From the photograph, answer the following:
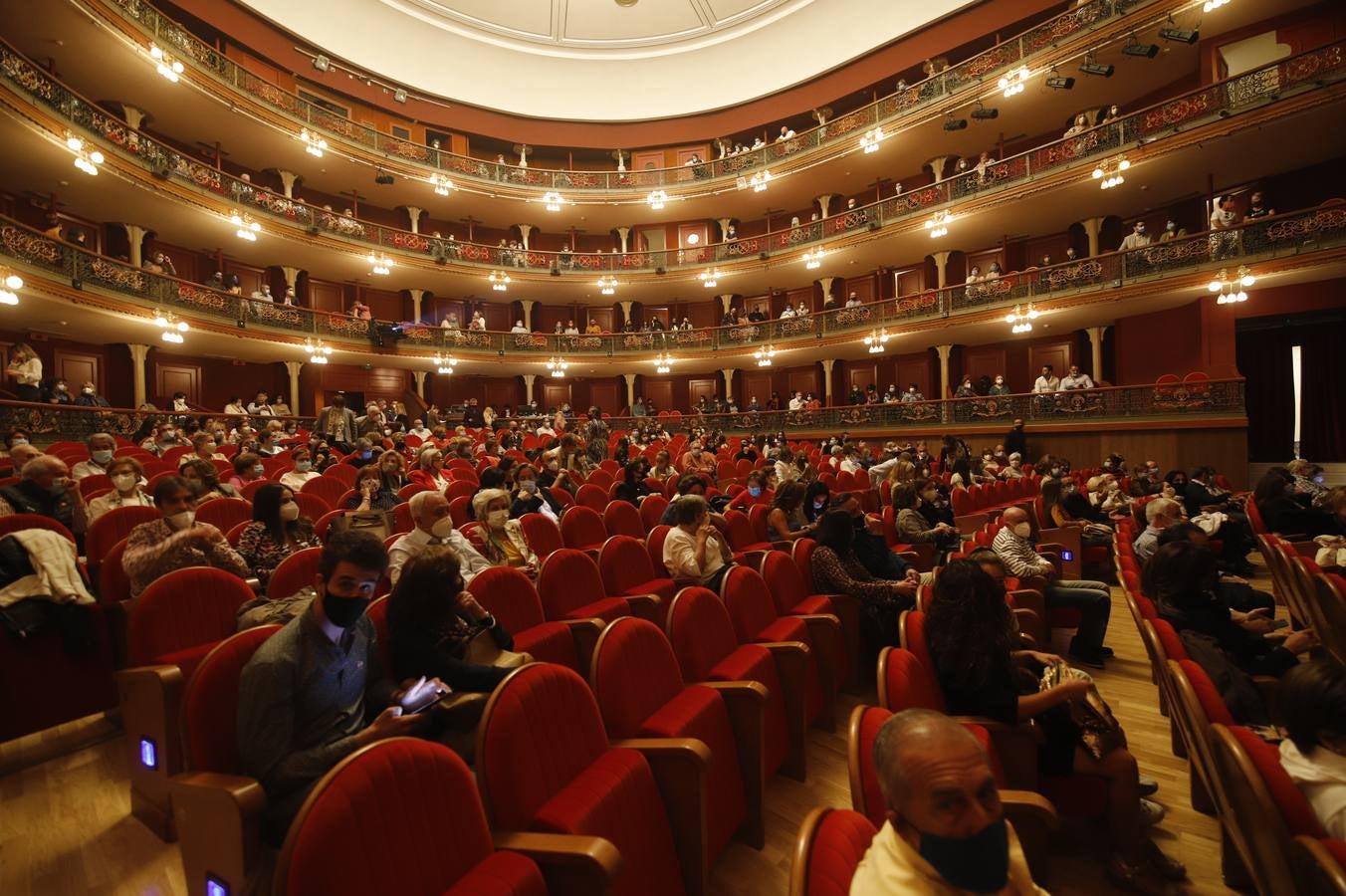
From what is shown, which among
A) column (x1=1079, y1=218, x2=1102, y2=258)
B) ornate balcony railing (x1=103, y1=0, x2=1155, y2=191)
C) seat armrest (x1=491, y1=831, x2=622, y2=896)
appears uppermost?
ornate balcony railing (x1=103, y1=0, x2=1155, y2=191)

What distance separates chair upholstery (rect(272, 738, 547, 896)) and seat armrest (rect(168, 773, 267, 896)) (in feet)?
1.55

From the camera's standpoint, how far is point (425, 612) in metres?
2.03

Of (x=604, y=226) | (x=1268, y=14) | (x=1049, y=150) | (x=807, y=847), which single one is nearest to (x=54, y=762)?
(x=807, y=847)

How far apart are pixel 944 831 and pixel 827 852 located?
9.4 inches

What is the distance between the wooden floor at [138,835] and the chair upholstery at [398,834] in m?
0.90

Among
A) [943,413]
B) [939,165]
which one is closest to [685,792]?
[943,413]

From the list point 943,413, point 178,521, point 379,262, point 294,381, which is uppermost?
point 379,262

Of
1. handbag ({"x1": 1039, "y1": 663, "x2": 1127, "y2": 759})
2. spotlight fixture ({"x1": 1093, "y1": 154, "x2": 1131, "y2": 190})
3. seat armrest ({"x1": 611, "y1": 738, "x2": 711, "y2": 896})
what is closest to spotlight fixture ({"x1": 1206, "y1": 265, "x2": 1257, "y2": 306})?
spotlight fixture ({"x1": 1093, "y1": 154, "x2": 1131, "y2": 190})

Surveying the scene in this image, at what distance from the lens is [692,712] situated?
6.59ft

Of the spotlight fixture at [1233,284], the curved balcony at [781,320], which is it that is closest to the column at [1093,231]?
the curved balcony at [781,320]

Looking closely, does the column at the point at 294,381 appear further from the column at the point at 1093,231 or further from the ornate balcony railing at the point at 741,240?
the column at the point at 1093,231

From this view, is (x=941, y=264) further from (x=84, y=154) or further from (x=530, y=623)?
(x=84, y=154)

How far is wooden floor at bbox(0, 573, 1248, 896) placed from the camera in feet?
6.29

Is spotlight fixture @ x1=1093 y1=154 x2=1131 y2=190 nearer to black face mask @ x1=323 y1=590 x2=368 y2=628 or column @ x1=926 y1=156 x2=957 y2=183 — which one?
column @ x1=926 y1=156 x2=957 y2=183
